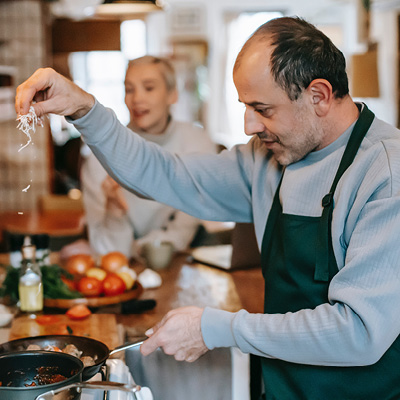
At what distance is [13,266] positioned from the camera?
208 centimetres

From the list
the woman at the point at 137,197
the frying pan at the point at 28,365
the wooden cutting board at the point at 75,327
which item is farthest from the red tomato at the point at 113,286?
the frying pan at the point at 28,365

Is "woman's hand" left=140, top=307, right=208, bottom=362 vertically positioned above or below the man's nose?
below

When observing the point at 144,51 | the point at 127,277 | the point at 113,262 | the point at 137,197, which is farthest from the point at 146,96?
the point at 144,51

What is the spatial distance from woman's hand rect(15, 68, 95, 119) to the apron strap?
2.07 ft

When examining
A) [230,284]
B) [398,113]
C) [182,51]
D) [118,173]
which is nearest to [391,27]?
[398,113]

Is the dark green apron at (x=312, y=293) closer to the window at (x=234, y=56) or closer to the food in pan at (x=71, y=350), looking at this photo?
the food in pan at (x=71, y=350)

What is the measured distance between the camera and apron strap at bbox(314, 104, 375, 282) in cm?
135

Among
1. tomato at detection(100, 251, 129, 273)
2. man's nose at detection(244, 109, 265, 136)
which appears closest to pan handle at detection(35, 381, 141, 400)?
man's nose at detection(244, 109, 265, 136)

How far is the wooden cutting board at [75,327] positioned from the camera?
1635 millimetres

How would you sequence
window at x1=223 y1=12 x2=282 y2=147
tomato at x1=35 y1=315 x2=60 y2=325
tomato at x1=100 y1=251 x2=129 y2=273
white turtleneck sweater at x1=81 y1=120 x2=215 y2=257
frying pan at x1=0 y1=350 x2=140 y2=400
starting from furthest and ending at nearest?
window at x1=223 y1=12 x2=282 y2=147, white turtleneck sweater at x1=81 y1=120 x2=215 y2=257, tomato at x1=100 y1=251 x2=129 y2=273, tomato at x1=35 y1=315 x2=60 y2=325, frying pan at x1=0 y1=350 x2=140 y2=400

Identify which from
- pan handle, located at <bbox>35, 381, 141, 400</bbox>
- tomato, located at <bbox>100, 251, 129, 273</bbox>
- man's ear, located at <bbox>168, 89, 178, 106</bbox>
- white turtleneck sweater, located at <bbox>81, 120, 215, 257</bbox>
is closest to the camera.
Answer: pan handle, located at <bbox>35, 381, 141, 400</bbox>

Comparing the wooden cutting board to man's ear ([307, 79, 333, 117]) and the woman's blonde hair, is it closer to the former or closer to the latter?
man's ear ([307, 79, 333, 117])

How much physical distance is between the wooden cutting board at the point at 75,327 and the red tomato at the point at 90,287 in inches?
5.5

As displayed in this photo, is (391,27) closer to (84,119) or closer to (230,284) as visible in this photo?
(230,284)
